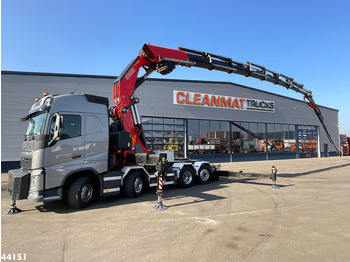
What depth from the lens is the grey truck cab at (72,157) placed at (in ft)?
21.3

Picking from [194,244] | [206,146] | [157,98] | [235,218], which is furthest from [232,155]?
[194,244]

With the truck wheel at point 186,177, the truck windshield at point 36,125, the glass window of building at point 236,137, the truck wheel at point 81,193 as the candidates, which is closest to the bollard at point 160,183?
the truck wheel at point 81,193

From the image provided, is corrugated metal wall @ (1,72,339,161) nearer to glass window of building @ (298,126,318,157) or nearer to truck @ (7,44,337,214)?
glass window of building @ (298,126,318,157)

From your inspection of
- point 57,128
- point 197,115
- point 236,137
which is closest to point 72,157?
point 57,128

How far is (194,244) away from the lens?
441cm

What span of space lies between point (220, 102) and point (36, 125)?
21.0 metres

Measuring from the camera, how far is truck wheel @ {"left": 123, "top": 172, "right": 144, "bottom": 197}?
27.3 ft

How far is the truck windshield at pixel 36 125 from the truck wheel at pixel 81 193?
1.79 m

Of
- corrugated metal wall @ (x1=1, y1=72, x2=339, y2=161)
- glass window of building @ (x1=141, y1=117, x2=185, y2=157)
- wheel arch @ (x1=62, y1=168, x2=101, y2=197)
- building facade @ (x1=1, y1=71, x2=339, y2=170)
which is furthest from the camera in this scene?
glass window of building @ (x1=141, y1=117, x2=185, y2=157)

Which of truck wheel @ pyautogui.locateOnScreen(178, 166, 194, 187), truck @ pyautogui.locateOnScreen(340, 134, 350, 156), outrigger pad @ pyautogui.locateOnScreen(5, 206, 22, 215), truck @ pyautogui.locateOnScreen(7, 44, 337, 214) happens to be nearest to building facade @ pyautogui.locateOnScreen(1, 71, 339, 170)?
truck wheel @ pyautogui.locateOnScreen(178, 166, 194, 187)

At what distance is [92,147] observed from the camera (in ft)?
24.8

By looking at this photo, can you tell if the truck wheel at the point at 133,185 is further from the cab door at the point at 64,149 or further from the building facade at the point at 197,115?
the building facade at the point at 197,115

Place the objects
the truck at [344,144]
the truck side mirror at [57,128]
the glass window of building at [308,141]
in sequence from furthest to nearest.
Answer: the truck at [344,144] → the glass window of building at [308,141] → the truck side mirror at [57,128]

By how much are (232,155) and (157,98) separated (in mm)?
10629
